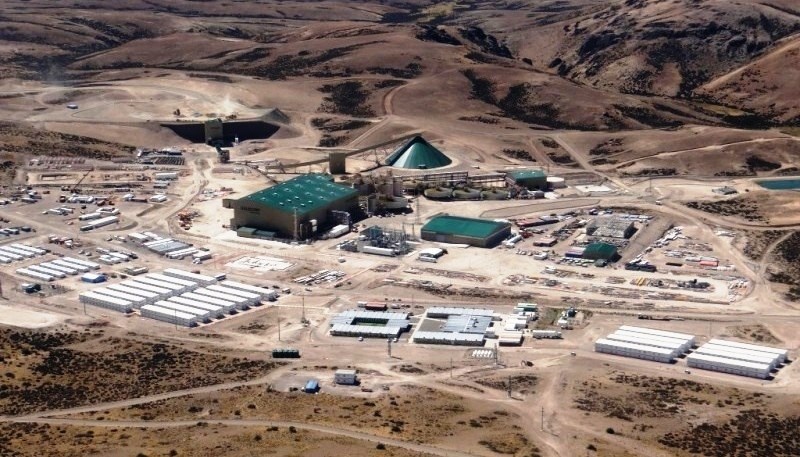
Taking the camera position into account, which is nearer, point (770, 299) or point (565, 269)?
point (770, 299)

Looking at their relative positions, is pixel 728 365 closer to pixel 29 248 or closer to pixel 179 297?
pixel 179 297

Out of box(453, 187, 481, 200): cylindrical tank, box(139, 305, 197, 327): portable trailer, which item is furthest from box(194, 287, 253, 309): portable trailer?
box(453, 187, 481, 200): cylindrical tank

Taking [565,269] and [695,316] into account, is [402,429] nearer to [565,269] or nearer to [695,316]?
[695,316]

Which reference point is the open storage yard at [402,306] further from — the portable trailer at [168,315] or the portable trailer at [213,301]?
the portable trailer at [213,301]

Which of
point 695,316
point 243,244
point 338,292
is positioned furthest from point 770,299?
point 243,244

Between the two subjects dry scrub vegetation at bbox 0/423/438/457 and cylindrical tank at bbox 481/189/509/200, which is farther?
cylindrical tank at bbox 481/189/509/200

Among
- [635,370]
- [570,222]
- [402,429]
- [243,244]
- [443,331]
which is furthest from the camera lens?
[570,222]

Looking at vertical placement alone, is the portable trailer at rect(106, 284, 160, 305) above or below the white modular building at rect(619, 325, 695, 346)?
below

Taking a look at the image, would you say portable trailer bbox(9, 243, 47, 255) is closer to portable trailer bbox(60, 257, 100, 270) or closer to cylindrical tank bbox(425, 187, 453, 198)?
portable trailer bbox(60, 257, 100, 270)
